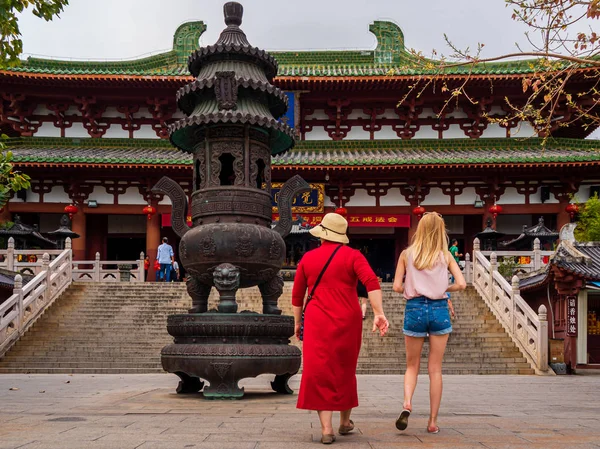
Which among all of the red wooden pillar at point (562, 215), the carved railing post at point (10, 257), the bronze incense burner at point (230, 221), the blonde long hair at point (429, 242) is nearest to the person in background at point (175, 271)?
the carved railing post at point (10, 257)

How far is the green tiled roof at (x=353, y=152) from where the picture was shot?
68.4 ft

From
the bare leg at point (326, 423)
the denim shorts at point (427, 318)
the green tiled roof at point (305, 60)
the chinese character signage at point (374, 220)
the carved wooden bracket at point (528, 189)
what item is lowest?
the bare leg at point (326, 423)

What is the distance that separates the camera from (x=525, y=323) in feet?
46.6

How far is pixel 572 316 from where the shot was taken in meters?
14.2

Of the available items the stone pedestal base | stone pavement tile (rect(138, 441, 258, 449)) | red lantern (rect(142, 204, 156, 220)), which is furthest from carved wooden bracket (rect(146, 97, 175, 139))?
stone pavement tile (rect(138, 441, 258, 449))

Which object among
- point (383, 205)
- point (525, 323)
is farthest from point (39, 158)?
point (525, 323)

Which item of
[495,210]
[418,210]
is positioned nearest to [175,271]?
[418,210]

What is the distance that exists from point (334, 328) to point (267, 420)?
53.5 inches

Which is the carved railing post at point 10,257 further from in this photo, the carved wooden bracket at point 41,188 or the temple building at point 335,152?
the carved wooden bracket at point 41,188

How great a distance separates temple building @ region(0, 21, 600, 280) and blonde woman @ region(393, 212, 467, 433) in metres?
15.7

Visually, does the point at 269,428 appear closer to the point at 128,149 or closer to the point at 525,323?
the point at 525,323

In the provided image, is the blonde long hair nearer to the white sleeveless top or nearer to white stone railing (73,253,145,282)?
the white sleeveless top

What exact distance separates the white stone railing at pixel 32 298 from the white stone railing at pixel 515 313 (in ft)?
35.4

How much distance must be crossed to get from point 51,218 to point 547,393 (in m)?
19.3
